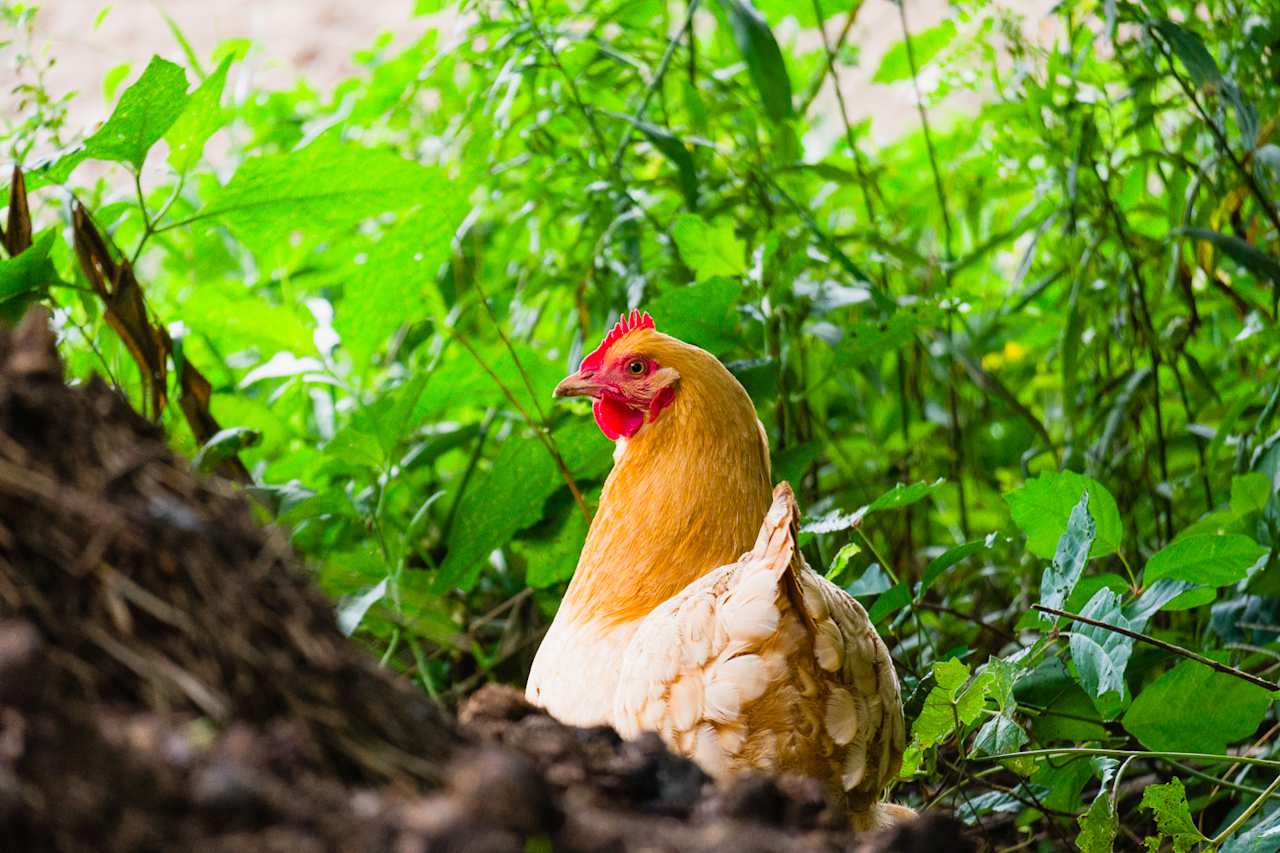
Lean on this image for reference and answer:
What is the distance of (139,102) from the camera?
1.52 m

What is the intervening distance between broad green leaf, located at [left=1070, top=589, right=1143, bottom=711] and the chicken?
0.18 meters

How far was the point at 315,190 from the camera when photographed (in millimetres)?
1688

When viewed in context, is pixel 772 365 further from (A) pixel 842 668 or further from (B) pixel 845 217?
(B) pixel 845 217

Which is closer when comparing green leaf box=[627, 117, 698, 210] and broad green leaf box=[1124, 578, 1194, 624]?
broad green leaf box=[1124, 578, 1194, 624]

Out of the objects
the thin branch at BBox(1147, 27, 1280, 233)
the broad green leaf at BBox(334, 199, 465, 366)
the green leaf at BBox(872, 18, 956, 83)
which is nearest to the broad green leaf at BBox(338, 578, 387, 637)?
the broad green leaf at BBox(334, 199, 465, 366)

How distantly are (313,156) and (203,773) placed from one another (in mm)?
1280

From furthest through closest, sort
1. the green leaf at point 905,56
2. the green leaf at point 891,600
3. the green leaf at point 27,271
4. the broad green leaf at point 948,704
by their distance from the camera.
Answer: the green leaf at point 905,56 → the green leaf at point 27,271 → the green leaf at point 891,600 → the broad green leaf at point 948,704

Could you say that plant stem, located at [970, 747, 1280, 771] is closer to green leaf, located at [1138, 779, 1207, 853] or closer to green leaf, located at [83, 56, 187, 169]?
green leaf, located at [1138, 779, 1207, 853]

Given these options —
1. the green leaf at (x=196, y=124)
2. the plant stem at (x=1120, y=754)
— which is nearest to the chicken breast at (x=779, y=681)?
the plant stem at (x=1120, y=754)

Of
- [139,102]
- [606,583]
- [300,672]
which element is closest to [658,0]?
[139,102]

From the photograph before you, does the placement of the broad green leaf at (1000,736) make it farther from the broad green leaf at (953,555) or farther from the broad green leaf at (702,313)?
the broad green leaf at (702,313)

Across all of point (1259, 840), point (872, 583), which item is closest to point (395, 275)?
point (872, 583)

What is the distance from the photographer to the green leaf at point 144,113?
59.7 inches

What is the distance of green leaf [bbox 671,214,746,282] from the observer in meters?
1.77
